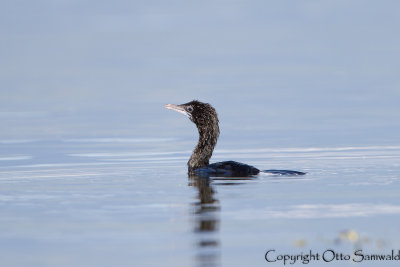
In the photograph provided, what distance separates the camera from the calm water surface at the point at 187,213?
1078 centimetres

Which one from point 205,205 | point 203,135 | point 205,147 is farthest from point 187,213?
point 203,135

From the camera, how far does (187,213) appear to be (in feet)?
44.2

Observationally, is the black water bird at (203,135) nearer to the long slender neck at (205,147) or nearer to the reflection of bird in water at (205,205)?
the long slender neck at (205,147)

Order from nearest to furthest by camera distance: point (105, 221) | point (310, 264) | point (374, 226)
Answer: point (310, 264), point (374, 226), point (105, 221)

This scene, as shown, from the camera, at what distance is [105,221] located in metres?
12.9

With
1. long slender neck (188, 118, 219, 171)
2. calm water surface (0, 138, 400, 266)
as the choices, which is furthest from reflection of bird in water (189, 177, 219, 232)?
long slender neck (188, 118, 219, 171)

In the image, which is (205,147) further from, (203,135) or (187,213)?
(187,213)

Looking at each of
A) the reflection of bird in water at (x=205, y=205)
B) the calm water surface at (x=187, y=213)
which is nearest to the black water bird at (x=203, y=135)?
the calm water surface at (x=187, y=213)

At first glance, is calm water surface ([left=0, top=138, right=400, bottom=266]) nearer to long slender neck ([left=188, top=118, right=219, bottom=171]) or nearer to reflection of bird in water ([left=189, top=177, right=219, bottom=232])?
reflection of bird in water ([left=189, top=177, right=219, bottom=232])

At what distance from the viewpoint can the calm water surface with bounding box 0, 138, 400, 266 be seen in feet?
35.4

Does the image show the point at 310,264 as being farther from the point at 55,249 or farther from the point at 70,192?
the point at 70,192

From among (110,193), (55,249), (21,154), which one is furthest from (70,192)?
(21,154)

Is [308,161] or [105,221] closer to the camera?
[105,221]

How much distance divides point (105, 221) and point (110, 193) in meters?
3.17
